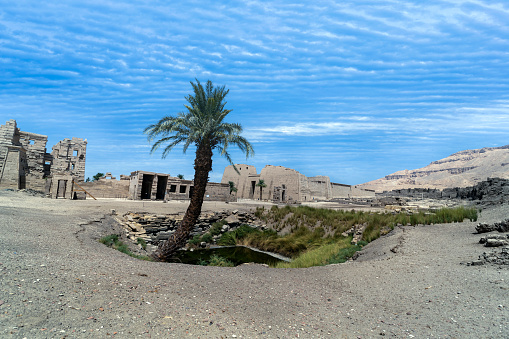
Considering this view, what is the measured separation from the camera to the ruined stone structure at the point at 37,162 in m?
23.3

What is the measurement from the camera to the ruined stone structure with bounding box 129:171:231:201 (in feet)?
108

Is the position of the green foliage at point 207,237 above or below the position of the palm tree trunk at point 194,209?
below

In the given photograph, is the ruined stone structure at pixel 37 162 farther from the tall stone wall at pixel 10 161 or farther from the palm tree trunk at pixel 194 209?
the palm tree trunk at pixel 194 209

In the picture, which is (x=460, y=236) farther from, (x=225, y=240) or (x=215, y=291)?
(x=225, y=240)

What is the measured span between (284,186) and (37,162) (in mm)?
31371

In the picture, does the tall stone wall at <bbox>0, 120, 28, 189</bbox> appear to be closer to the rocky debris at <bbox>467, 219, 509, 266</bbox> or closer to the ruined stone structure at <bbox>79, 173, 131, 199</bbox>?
the ruined stone structure at <bbox>79, 173, 131, 199</bbox>

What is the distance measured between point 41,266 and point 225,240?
1582cm

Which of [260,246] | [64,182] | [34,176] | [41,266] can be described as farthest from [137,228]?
[34,176]

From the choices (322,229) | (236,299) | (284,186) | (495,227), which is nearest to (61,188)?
(322,229)

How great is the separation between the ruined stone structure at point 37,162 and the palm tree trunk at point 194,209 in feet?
50.3

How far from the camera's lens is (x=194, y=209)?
13.3 metres

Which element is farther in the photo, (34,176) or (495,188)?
(34,176)

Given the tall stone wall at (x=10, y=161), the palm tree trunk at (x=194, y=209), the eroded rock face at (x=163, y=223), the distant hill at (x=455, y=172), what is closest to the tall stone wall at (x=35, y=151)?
the tall stone wall at (x=10, y=161)

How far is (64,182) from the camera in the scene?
23.2 meters
